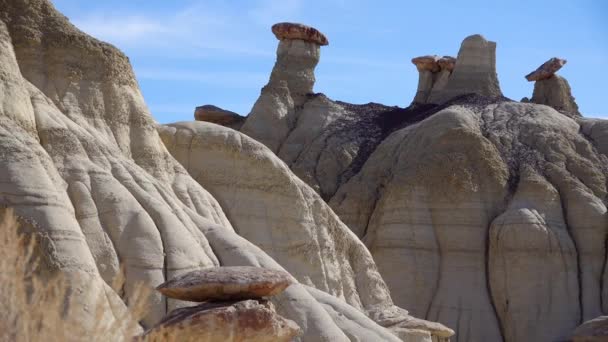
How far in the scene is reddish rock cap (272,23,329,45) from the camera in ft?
158

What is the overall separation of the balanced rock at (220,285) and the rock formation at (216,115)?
105 feet

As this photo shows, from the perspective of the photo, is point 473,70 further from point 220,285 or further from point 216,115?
point 220,285

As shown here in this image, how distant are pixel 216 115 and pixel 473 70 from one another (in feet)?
34.5

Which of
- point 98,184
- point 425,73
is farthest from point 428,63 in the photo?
point 98,184

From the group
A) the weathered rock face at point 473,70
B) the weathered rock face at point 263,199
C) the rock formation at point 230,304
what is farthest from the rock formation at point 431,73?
the rock formation at point 230,304

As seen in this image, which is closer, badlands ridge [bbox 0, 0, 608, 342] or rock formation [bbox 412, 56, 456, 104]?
badlands ridge [bbox 0, 0, 608, 342]

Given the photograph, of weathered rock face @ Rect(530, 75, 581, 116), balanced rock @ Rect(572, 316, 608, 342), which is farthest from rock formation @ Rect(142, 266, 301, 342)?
weathered rock face @ Rect(530, 75, 581, 116)

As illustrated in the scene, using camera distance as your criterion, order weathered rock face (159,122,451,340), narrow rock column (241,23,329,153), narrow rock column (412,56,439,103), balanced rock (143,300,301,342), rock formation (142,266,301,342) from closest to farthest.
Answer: balanced rock (143,300,301,342)
rock formation (142,266,301,342)
weathered rock face (159,122,451,340)
narrow rock column (241,23,329,153)
narrow rock column (412,56,439,103)

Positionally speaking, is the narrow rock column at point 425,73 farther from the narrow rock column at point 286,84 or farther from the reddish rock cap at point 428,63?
the narrow rock column at point 286,84

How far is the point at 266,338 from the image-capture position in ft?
53.1

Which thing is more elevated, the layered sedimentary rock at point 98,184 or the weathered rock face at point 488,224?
the layered sedimentary rock at point 98,184

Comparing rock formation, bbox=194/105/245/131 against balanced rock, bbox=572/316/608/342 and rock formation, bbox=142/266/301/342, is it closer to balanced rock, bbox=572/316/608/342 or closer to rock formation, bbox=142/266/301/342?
balanced rock, bbox=572/316/608/342

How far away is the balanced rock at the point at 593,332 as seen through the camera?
30953 mm

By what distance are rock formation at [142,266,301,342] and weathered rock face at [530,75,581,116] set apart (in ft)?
110
